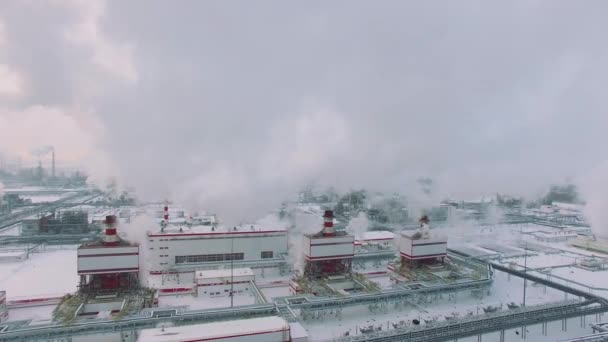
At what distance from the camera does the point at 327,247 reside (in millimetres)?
23219

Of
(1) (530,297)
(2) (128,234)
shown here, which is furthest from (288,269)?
(1) (530,297)

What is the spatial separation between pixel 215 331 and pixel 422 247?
15090mm

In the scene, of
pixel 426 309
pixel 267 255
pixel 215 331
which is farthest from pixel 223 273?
pixel 426 309

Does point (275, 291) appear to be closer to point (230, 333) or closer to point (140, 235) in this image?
point (140, 235)

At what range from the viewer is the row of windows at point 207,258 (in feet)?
84.3

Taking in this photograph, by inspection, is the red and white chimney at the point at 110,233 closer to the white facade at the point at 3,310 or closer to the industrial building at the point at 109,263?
the industrial building at the point at 109,263

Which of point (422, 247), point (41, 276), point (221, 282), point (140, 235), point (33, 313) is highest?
point (140, 235)

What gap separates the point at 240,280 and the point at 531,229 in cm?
3553

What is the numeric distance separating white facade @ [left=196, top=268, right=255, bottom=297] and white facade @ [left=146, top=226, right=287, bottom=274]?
3160mm

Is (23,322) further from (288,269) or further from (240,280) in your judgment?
(288,269)

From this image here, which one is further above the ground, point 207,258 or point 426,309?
point 207,258

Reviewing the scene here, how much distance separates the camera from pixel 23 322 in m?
16.4

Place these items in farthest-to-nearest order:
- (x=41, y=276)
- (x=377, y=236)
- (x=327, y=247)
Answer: (x=377, y=236) < (x=41, y=276) < (x=327, y=247)

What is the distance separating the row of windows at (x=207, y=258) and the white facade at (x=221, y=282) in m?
3.10
